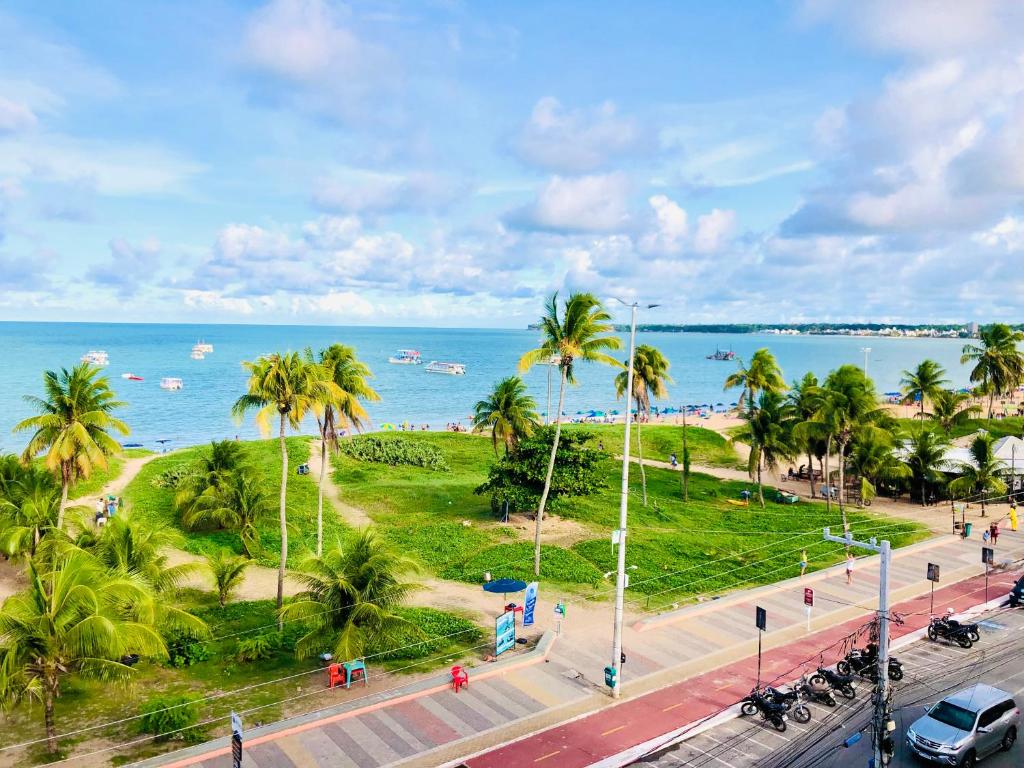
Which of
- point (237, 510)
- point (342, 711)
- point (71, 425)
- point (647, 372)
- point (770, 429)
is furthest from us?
point (770, 429)

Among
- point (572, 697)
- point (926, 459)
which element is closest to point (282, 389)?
point (572, 697)

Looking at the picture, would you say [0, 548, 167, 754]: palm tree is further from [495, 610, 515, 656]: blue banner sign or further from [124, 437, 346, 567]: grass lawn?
[124, 437, 346, 567]: grass lawn

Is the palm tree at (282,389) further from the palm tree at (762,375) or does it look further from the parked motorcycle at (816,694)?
the palm tree at (762,375)

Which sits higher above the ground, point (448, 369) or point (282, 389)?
point (282, 389)

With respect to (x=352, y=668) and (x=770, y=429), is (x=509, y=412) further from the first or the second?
(x=352, y=668)

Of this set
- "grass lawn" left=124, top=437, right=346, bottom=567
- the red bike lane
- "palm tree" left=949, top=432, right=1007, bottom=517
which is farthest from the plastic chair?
"palm tree" left=949, top=432, right=1007, bottom=517

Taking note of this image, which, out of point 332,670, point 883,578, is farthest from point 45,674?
point 883,578
